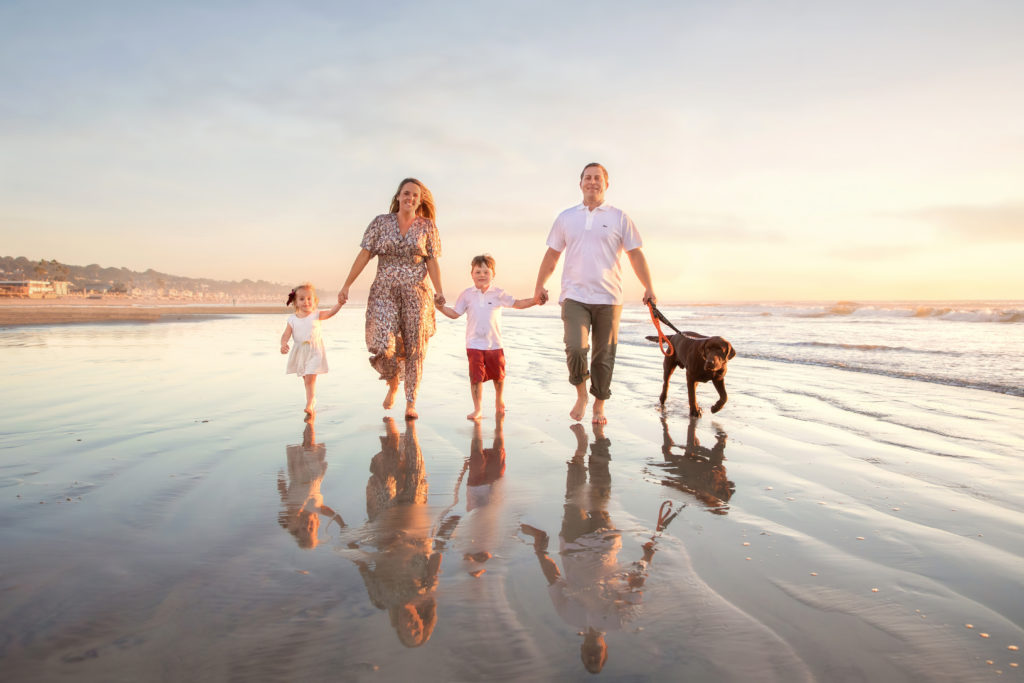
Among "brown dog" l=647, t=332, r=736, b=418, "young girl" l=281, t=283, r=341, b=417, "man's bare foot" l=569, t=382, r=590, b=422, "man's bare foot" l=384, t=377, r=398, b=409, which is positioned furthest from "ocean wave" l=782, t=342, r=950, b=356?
"young girl" l=281, t=283, r=341, b=417

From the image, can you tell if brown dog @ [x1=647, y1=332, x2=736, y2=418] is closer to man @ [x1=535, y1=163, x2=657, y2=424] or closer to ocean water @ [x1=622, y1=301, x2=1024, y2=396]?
man @ [x1=535, y1=163, x2=657, y2=424]

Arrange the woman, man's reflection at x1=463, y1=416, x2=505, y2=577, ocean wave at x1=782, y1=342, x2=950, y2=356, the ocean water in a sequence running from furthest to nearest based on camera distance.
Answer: ocean wave at x1=782, y1=342, x2=950, y2=356 → the ocean water → the woman → man's reflection at x1=463, y1=416, x2=505, y2=577

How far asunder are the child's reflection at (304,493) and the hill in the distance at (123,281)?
106 meters

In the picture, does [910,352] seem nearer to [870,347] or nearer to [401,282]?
[870,347]

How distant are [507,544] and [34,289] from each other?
355 feet

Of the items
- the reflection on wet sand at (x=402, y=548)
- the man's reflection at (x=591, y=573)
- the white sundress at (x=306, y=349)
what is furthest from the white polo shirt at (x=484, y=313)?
the man's reflection at (x=591, y=573)

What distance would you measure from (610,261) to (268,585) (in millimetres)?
4255

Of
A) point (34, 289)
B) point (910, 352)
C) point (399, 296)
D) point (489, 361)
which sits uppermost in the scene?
point (34, 289)

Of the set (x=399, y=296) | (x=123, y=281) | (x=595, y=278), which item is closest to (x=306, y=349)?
(x=399, y=296)

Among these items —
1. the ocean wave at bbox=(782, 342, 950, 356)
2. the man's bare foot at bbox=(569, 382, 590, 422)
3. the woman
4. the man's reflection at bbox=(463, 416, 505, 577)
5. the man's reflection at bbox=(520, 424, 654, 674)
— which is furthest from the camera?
the ocean wave at bbox=(782, 342, 950, 356)

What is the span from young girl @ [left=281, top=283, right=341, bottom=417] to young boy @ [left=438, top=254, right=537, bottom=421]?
1.39 metres

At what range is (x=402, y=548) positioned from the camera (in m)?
2.43

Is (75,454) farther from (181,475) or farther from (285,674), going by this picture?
(285,674)

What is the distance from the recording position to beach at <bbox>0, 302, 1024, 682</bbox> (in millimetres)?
1709
